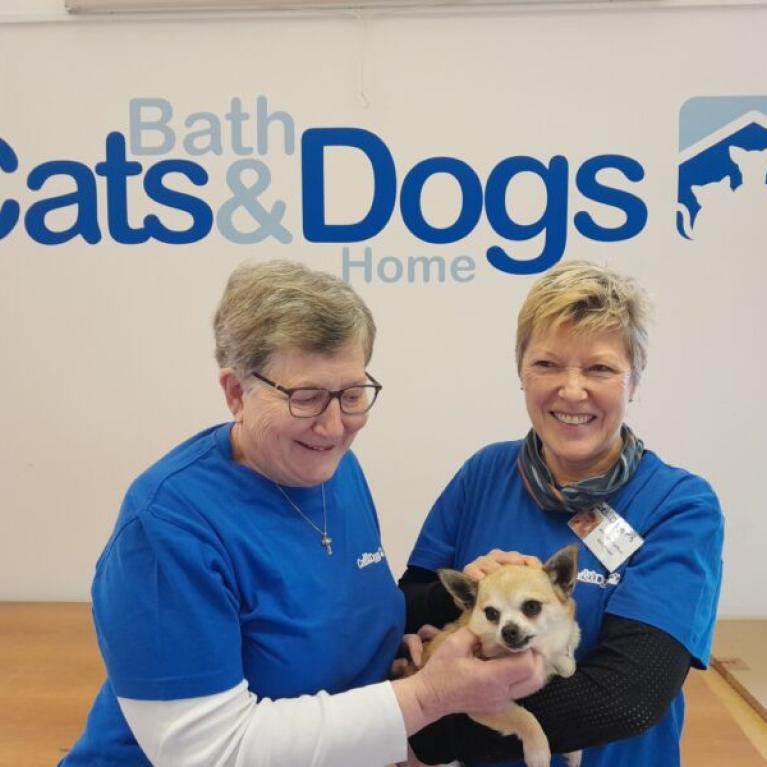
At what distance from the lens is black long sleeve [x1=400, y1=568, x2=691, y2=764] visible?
956 millimetres

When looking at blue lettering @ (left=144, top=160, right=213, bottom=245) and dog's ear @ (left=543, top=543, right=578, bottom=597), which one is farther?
blue lettering @ (left=144, top=160, right=213, bottom=245)

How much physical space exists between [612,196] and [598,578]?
1389 millimetres

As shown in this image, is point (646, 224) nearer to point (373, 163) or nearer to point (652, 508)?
point (373, 163)

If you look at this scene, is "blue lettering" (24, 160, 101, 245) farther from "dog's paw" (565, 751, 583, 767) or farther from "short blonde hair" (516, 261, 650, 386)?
"dog's paw" (565, 751, 583, 767)

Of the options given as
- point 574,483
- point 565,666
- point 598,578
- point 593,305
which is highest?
point 593,305

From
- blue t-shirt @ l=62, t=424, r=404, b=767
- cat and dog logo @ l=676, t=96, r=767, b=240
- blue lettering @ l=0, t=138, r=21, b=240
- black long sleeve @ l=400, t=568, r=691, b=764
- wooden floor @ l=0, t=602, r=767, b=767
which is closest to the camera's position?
blue t-shirt @ l=62, t=424, r=404, b=767

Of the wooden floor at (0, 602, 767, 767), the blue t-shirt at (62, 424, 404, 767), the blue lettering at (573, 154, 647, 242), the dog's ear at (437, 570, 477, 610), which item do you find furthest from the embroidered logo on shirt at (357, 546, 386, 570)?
the blue lettering at (573, 154, 647, 242)

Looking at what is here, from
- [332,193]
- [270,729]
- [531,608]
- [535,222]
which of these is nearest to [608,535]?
[531,608]

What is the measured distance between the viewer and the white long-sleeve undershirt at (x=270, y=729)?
0.85m

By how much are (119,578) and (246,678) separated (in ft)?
0.70

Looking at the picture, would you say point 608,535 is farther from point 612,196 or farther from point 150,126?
point 150,126

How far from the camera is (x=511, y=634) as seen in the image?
1.04 m

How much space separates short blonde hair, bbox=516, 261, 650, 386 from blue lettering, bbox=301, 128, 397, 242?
1.10 meters

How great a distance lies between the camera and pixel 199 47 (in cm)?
215
